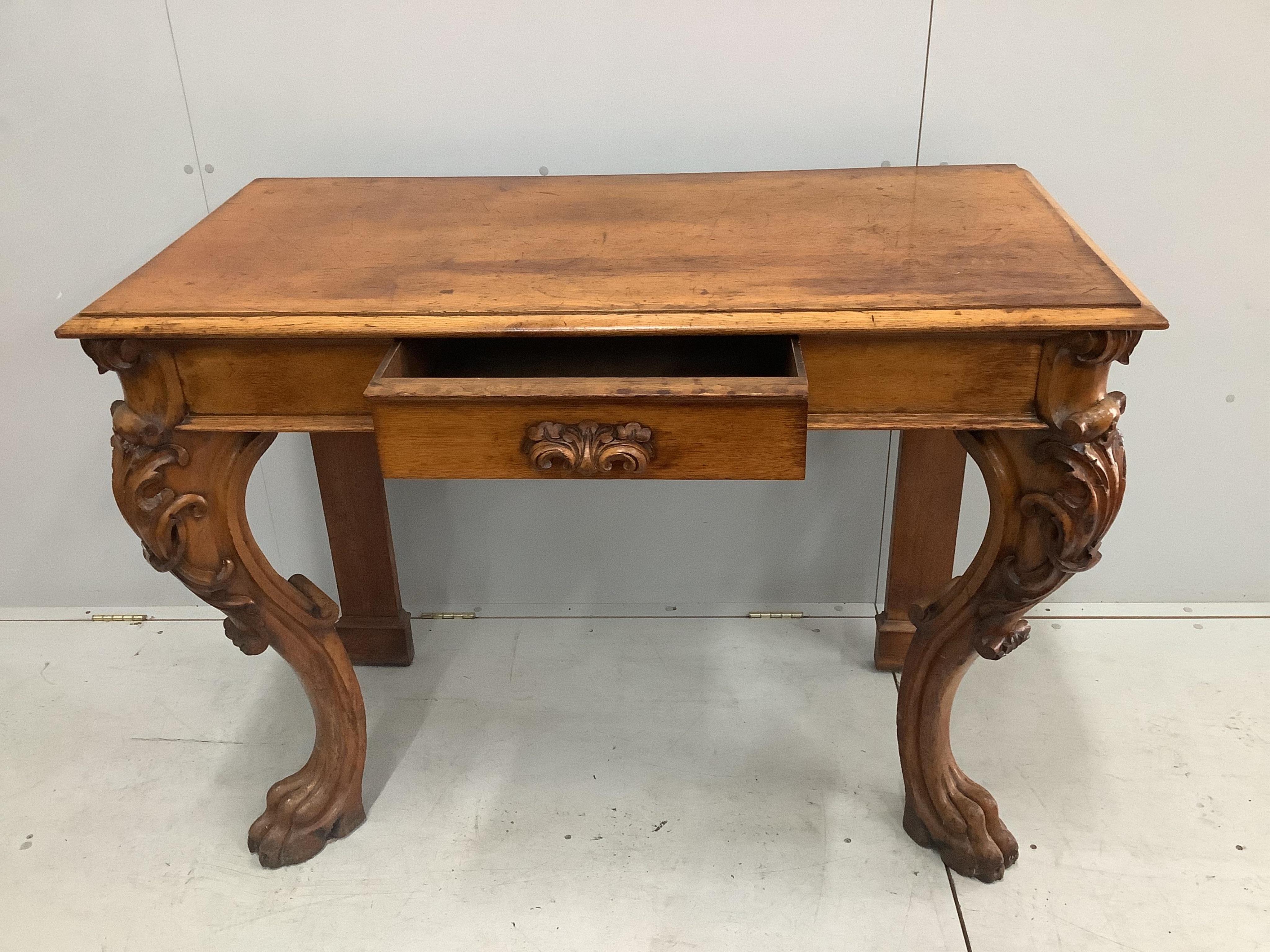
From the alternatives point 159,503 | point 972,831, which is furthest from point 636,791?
point 159,503

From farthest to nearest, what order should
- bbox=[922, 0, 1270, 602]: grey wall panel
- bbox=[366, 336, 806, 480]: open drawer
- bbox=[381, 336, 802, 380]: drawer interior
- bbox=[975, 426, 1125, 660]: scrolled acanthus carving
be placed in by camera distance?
1. bbox=[922, 0, 1270, 602]: grey wall panel
2. bbox=[381, 336, 802, 380]: drawer interior
3. bbox=[975, 426, 1125, 660]: scrolled acanthus carving
4. bbox=[366, 336, 806, 480]: open drawer

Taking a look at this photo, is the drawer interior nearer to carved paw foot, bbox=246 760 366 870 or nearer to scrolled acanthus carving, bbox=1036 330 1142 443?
scrolled acanthus carving, bbox=1036 330 1142 443

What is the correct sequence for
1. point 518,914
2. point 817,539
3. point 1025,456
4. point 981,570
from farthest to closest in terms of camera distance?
point 817,539 → point 518,914 → point 981,570 → point 1025,456

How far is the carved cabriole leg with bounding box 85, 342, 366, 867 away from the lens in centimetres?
116

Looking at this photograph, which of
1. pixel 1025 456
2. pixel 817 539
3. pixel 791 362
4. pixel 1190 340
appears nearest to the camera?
pixel 791 362

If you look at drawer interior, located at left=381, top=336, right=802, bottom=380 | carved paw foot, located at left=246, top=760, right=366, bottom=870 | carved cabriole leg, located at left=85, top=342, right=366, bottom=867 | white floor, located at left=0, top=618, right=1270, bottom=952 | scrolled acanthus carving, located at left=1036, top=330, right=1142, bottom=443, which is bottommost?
white floor, located at left=0, top=618, right=1270, bottom=952

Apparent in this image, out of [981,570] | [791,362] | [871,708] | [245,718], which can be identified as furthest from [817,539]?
[245,718]

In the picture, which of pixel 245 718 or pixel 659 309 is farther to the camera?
pixel 245 718

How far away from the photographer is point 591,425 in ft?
3.40

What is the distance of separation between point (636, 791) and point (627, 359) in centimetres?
67

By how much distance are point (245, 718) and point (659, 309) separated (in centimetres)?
110

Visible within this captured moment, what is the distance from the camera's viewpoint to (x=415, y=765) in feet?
5.32

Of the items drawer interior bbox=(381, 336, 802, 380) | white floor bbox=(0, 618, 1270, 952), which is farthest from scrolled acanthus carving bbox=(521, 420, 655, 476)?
white floor bbox=(0, 618, 1270, 952)

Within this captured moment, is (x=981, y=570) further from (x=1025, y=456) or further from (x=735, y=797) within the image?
(x=735, y=797)
